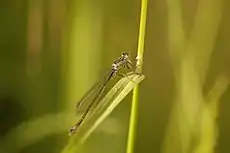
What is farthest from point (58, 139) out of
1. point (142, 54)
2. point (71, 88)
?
point (142, 54)

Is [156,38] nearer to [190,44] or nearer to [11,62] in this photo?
[190,44]

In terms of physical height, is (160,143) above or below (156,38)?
below
